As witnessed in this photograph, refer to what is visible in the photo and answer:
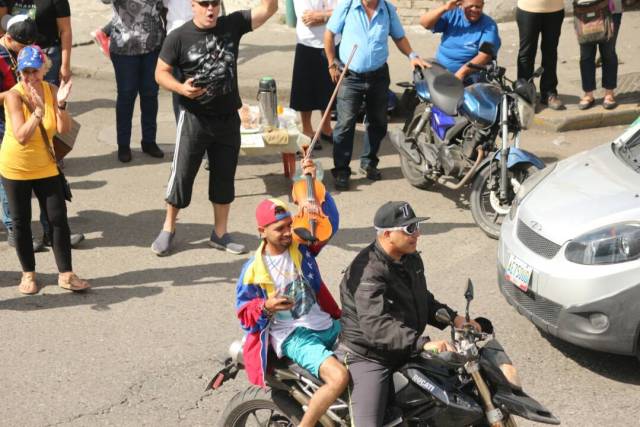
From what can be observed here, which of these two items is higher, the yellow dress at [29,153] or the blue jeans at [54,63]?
the yellow dress at [29,153]

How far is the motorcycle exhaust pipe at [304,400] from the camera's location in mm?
4957

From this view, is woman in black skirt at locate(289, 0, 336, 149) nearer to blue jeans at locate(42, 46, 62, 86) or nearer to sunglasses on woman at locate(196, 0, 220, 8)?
blue jeans at locate(42, 46, 62, 86)

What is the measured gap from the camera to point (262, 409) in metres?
5.33

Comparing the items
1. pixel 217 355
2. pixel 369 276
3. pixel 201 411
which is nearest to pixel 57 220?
pixel 217 355

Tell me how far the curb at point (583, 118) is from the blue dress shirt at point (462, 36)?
6.34 feet

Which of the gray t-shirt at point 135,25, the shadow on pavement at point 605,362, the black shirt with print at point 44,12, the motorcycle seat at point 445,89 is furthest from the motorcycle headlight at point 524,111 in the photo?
the black shirt with print at point 44,12

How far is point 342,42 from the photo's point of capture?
31.7ft

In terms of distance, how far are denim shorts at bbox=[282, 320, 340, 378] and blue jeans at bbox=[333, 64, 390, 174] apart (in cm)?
478

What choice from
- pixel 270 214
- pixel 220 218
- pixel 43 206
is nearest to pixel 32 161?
pixel 43 206

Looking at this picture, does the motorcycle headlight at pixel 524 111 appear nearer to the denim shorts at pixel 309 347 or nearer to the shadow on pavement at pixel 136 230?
the shadow on pavement at pixel 136 230

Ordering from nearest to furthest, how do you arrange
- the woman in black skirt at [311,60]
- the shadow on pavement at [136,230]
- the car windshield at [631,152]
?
1. the car windshield at [631,152]
2. the shadow on pavement at [136,230]
3. the woman in black skirt at [311,60]

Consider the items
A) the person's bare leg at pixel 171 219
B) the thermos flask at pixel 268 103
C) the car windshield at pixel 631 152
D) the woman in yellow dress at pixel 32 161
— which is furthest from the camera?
the thermos flask at pixel 268 103

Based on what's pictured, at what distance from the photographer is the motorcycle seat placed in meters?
9.23

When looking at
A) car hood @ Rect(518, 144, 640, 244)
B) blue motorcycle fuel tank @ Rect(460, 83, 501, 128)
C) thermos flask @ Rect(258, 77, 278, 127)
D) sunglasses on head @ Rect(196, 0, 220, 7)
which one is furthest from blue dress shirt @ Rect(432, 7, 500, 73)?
sunglasses on head @ Rect(196, 0, 220, 7)
